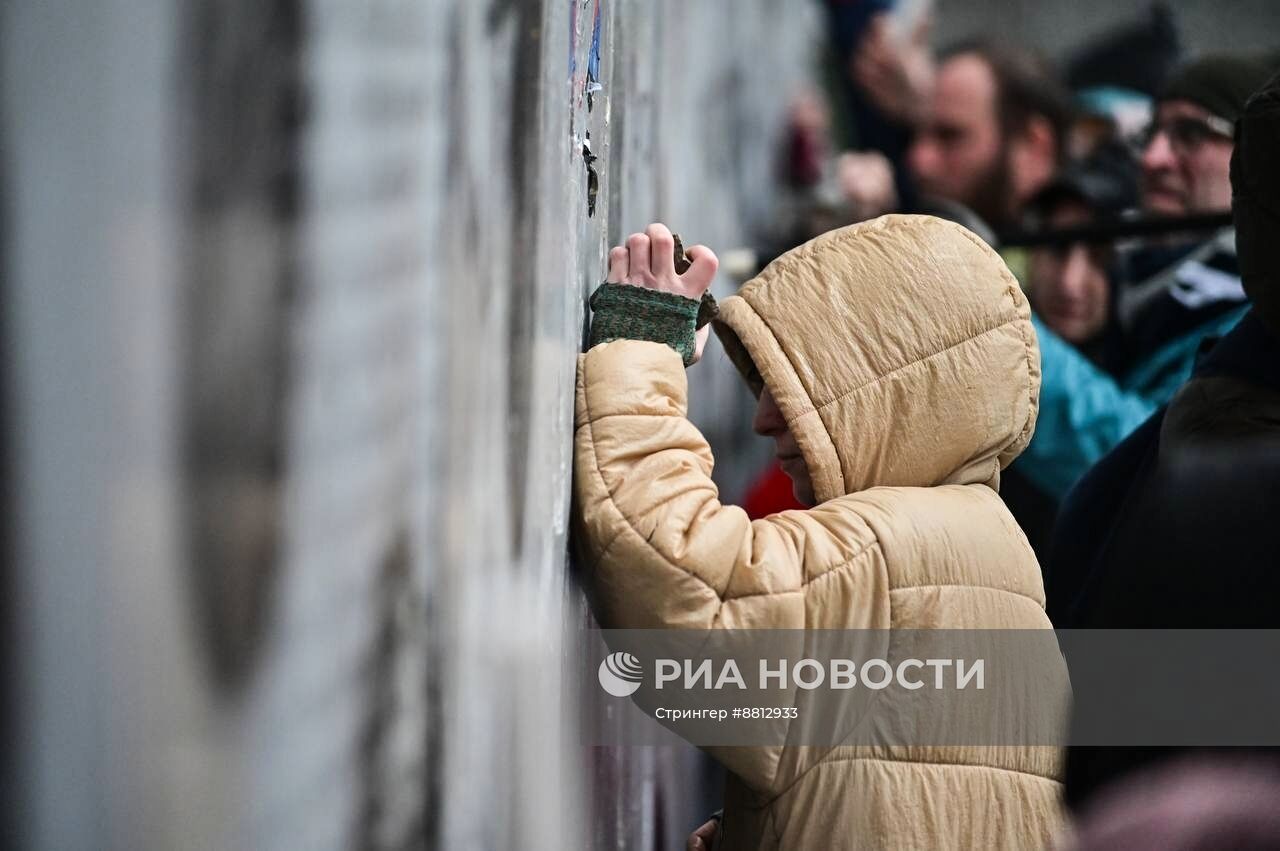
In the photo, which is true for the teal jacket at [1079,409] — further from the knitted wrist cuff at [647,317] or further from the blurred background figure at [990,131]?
the knitted wrist cuff at [647,317]

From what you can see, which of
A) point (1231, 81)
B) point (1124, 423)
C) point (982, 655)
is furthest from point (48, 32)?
point (1231, 81)

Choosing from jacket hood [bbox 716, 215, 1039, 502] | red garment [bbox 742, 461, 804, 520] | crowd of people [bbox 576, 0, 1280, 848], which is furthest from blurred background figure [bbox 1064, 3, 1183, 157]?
jacket hood [bbox 716, 215, 1039, 502]

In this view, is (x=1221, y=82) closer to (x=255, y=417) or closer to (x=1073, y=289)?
(x=1073, y=289)

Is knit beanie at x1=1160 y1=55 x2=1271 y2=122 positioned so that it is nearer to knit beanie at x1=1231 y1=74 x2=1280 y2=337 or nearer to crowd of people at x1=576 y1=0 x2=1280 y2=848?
crowd of people at x1=576 y1=0 x2=1280 y2=848

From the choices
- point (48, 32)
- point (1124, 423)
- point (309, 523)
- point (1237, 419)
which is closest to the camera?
point (48, 32)

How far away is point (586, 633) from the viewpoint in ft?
5.37

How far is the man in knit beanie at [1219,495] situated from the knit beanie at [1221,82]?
1202 millimetres

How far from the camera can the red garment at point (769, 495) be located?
3250mm

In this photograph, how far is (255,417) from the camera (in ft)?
2.32

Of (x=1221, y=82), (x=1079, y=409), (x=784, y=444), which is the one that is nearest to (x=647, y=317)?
(x=784, y=444)

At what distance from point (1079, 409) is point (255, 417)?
8.87 ft

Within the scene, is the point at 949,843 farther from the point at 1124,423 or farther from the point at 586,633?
the point at 1124,423

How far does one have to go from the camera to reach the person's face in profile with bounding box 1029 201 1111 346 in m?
3.41

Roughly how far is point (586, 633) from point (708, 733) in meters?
0.21
